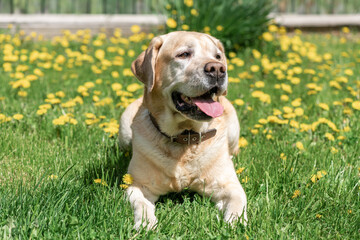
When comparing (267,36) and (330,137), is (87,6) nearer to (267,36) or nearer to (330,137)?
(267,36)

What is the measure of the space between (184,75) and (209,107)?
270 millimetres

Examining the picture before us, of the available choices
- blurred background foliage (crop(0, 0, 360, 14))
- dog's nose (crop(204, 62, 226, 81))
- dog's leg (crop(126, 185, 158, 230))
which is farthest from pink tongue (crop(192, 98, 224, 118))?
blurred background foliage (crop(0, 0, 360, 14))

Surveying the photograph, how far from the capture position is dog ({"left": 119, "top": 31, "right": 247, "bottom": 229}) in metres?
2.87

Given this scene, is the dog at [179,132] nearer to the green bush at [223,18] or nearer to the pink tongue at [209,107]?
the pink tongue at [209,107]

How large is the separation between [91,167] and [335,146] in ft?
6.75

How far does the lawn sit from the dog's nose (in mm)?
816

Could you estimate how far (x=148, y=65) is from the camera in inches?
119

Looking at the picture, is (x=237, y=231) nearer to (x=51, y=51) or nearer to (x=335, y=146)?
(x=335, y=146)

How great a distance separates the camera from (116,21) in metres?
7.71

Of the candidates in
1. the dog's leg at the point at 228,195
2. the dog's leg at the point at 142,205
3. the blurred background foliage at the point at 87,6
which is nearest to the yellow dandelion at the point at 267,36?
the blurred background foliage at the point at 87,6

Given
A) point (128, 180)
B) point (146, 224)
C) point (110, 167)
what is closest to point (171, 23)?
point (110, 167)

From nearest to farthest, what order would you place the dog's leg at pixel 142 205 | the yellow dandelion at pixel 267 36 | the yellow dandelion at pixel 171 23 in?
the dog's leg at pixel 142 205
the yellow dandelion at pixel 171 23
the yellow dandelion at pixel 267 36

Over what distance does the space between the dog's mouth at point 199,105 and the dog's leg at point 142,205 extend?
0.63 meters

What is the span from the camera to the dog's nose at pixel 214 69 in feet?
9.05
